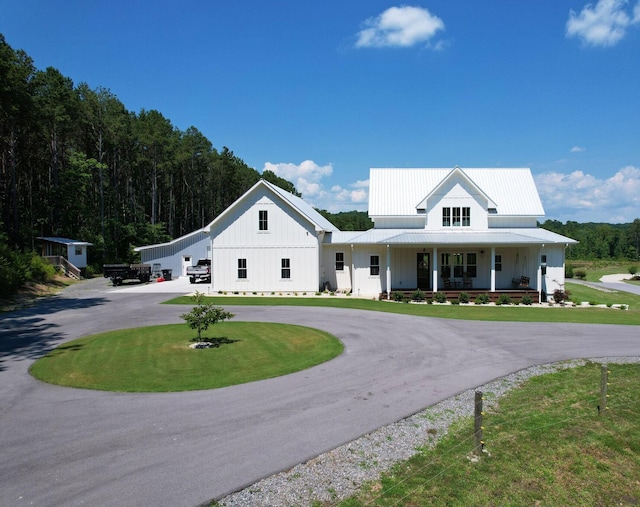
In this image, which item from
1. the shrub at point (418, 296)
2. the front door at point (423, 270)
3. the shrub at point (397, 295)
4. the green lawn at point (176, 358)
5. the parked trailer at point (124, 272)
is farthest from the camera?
the parked trailer at point (124, 272)

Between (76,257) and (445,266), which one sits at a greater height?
(76,257)

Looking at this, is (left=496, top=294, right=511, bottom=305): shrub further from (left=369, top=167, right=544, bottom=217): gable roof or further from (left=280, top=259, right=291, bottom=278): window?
(left=280, top=259, right=291, bottom=278): window

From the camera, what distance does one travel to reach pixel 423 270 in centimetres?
2958

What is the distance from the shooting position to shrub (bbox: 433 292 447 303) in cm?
2641

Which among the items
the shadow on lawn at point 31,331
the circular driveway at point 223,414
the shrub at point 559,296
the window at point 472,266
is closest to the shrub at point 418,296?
the window at point 472,266

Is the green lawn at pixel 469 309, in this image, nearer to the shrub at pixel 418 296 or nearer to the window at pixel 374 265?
the shrub at pixel 418 296

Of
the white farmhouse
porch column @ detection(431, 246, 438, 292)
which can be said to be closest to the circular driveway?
porch column @ detection(431, 246, 438, 292)

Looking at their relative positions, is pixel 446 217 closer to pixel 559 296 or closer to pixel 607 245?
pixel 559 296

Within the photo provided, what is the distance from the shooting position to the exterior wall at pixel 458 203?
3011cm

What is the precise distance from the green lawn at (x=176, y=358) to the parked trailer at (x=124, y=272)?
66.0 feet

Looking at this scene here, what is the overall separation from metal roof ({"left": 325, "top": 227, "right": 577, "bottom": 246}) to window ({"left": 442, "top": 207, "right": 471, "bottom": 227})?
0.80 metres

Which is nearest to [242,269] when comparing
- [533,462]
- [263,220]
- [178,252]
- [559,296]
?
[263,220]

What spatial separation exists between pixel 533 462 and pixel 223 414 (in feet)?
18.1

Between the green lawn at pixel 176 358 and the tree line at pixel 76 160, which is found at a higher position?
the tree line at pixel 76 160
